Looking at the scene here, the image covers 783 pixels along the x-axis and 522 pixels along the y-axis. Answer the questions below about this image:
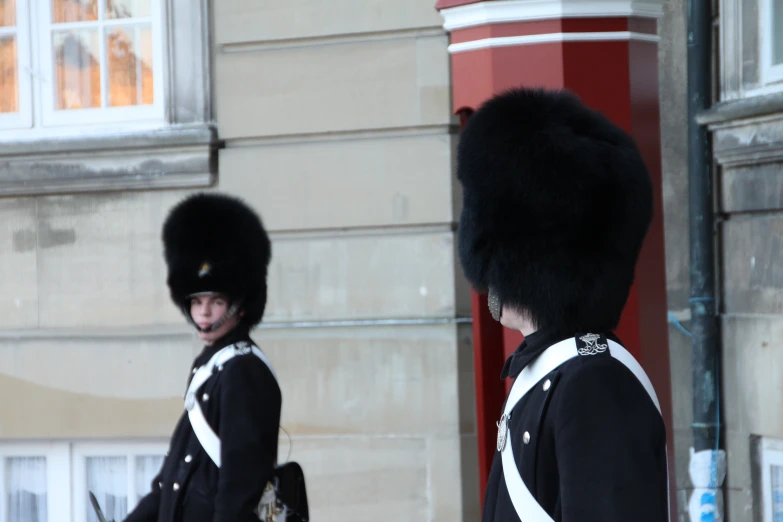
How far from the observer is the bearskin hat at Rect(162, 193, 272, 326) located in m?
3.89

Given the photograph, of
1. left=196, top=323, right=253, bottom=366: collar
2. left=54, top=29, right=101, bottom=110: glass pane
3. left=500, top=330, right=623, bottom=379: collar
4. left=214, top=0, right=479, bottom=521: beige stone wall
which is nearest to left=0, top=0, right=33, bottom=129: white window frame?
left=54, top=29, right=101, bottom=110: glass pane

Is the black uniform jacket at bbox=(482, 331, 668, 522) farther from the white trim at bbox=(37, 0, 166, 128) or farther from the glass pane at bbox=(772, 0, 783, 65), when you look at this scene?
the white trim at bbox=(37, 0, 166, 128)

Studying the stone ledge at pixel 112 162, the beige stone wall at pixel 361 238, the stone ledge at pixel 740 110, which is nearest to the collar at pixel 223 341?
the beige stone wall at pixel 361 238

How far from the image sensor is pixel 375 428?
5164 millimetres

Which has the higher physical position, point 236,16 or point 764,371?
point 236,16

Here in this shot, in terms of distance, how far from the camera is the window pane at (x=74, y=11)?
5934 millimetres

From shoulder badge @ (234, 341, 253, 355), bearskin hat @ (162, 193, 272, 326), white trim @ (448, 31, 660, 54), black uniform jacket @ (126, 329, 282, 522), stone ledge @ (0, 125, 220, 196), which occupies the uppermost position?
white trim @ (448, 31, 660, 54)

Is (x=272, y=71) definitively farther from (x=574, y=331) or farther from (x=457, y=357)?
(x=574, y=331)

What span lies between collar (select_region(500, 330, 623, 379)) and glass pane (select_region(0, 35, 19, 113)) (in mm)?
4529

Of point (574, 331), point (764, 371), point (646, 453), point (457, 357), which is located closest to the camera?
point (646, 453)

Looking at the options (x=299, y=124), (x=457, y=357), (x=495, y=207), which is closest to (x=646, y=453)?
(x=495, y=207)

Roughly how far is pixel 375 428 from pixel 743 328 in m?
1.68

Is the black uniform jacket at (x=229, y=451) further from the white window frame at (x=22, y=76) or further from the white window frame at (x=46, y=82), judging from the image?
the white window frame at (x=22, y=76)

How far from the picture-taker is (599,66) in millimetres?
3484
